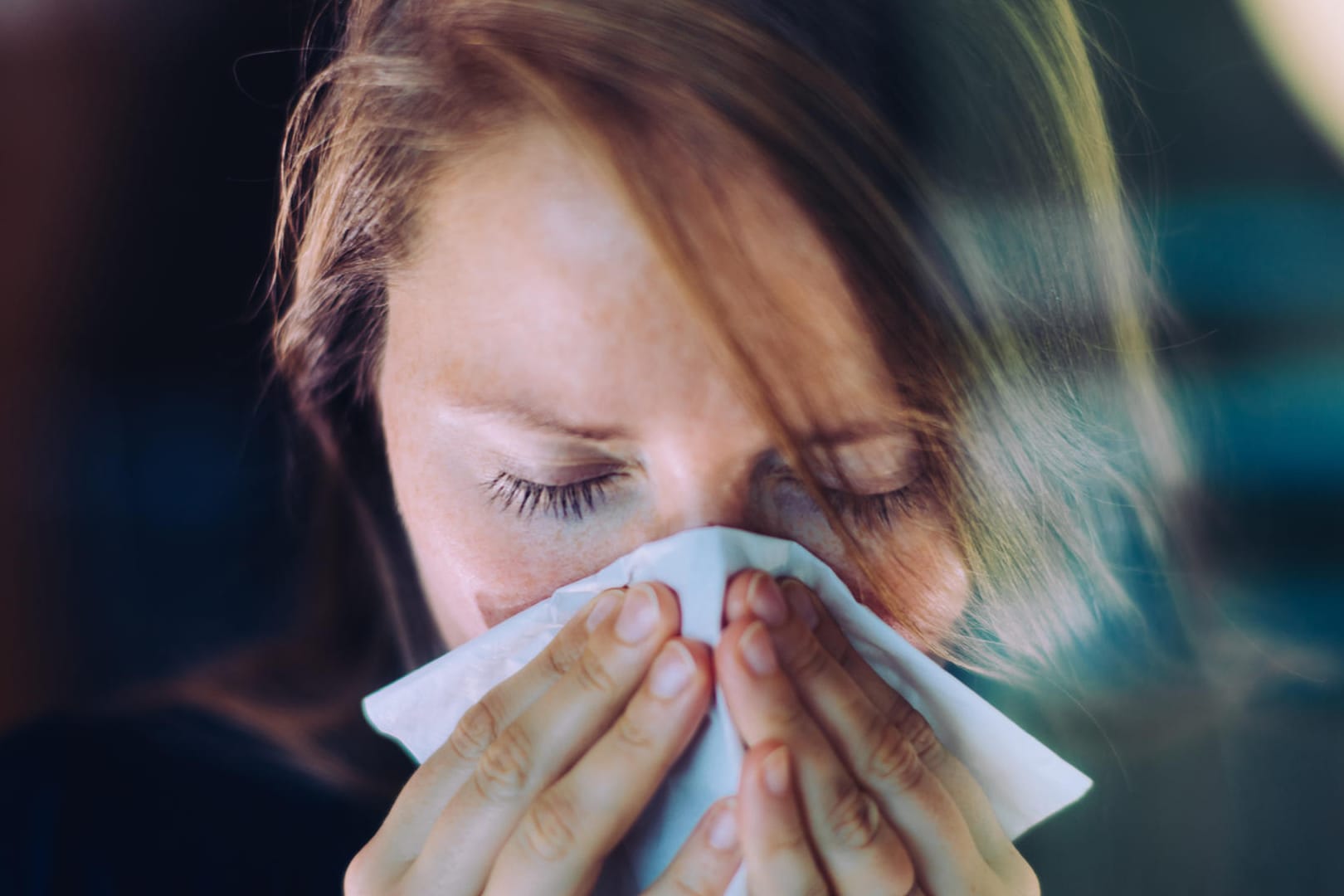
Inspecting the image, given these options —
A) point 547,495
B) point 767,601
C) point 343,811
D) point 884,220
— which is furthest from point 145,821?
A: point 884,220

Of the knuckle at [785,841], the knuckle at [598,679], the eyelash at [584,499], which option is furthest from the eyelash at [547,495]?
the knuckle at [785,841]

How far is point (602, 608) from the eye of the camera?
0.58 m

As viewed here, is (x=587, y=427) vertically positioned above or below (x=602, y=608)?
above

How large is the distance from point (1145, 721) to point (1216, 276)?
35 cm

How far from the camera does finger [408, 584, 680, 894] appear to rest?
1.82 feet

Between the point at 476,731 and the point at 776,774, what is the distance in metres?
0.19

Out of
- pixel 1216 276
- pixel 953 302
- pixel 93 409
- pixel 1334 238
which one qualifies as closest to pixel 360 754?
pixel 93 409

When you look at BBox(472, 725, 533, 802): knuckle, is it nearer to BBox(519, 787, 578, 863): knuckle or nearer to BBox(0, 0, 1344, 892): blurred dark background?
BBox(519, 787, 578, 863): knuckle

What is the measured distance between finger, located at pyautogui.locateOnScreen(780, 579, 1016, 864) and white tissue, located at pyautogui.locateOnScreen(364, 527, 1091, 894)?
11 mm

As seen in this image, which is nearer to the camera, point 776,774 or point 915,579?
point 776,774

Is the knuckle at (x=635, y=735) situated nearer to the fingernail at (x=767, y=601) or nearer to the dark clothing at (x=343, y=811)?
the fingernail at (x=767, y=601)

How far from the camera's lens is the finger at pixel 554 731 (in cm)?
55

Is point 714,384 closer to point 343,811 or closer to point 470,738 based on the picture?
Answer: point 470,738

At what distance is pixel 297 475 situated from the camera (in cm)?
71
